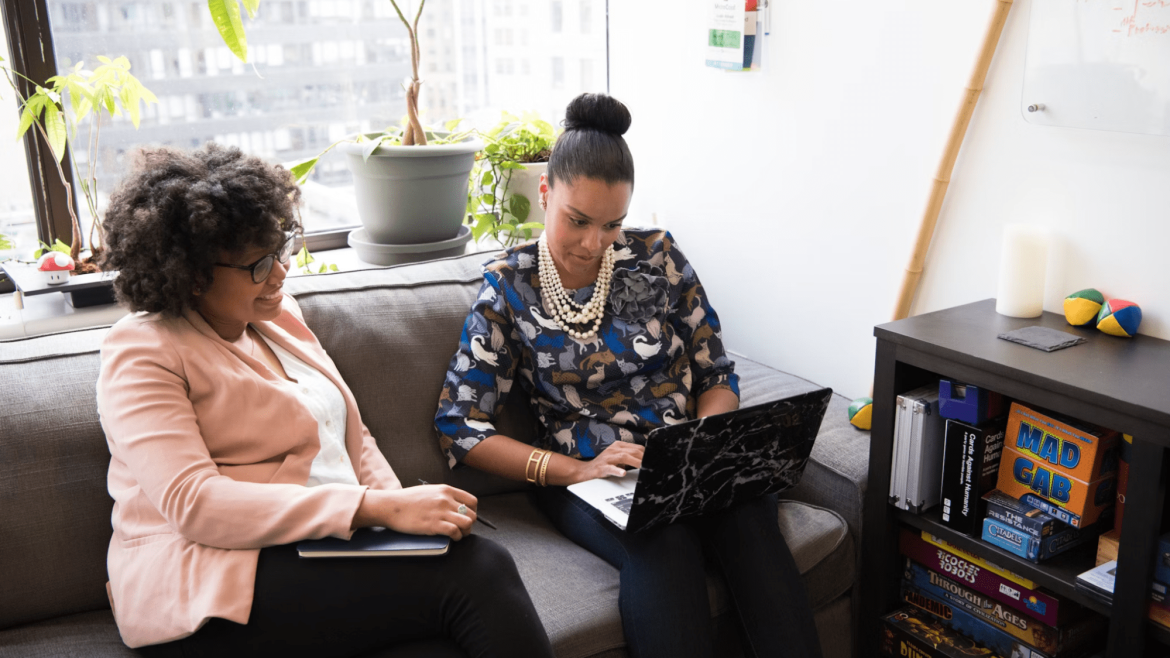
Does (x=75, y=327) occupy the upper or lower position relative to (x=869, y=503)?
upper

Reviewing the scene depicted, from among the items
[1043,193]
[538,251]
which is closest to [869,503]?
[1043,193]

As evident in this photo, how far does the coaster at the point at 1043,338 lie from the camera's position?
1.53 m

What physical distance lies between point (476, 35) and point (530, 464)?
1.53m

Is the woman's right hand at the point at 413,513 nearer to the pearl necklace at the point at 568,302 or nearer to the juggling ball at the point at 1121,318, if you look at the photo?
the pearl necklace at the point at 568,302

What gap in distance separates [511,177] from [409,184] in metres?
0.37

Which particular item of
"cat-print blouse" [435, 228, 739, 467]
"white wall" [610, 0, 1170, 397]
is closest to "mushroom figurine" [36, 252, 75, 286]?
"cat-print blouse" [435, 228, 739, 467]

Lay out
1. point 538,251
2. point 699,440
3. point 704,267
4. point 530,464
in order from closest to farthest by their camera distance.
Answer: point 699,440, point 530,464, point 538,251, point 704,267

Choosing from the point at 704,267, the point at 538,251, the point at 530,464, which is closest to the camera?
the point at 530,464

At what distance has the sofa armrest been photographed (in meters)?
1.78

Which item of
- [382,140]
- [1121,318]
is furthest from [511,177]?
[1121,318]

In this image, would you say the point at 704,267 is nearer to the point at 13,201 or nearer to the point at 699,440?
the point at 699,440

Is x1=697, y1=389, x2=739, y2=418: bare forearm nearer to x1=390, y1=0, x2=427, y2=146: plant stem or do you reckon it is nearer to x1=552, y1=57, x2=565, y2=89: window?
x1=390, y1=0, x2=427, y2=146: plant stem

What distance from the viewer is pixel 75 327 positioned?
1.84 metres

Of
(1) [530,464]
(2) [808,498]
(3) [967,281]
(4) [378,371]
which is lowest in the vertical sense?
(2) [808,498]
